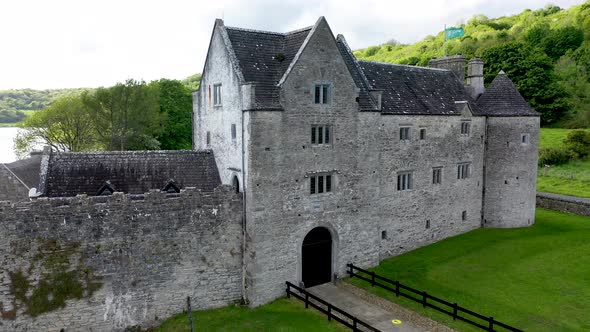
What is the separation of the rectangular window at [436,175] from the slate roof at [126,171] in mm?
16182

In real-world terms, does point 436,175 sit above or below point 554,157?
above

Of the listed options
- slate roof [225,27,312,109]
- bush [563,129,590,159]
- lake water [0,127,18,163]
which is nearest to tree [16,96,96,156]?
lake water [0,127,18,163]

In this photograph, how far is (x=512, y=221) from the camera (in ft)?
115

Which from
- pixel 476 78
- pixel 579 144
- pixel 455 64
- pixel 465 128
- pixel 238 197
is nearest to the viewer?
pixel 238 197

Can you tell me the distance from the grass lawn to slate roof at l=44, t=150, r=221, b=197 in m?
11.1

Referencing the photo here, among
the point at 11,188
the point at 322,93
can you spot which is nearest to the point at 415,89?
the point at 322,93

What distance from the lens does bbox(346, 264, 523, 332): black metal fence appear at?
61.3 ft

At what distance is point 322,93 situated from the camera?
23141 mm

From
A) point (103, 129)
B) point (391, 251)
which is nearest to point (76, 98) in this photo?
point (103, 129)

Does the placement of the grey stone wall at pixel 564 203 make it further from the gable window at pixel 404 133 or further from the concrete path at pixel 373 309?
the concrete path at pixel 373 309

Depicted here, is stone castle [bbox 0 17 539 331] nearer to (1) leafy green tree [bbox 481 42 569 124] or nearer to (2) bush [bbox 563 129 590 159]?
(2) bush [bbox 563 129 590 159]

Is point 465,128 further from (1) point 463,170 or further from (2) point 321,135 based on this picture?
(2) point 321,135

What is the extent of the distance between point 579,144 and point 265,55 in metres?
52.1

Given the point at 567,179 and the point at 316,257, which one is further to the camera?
the point at 567,179
